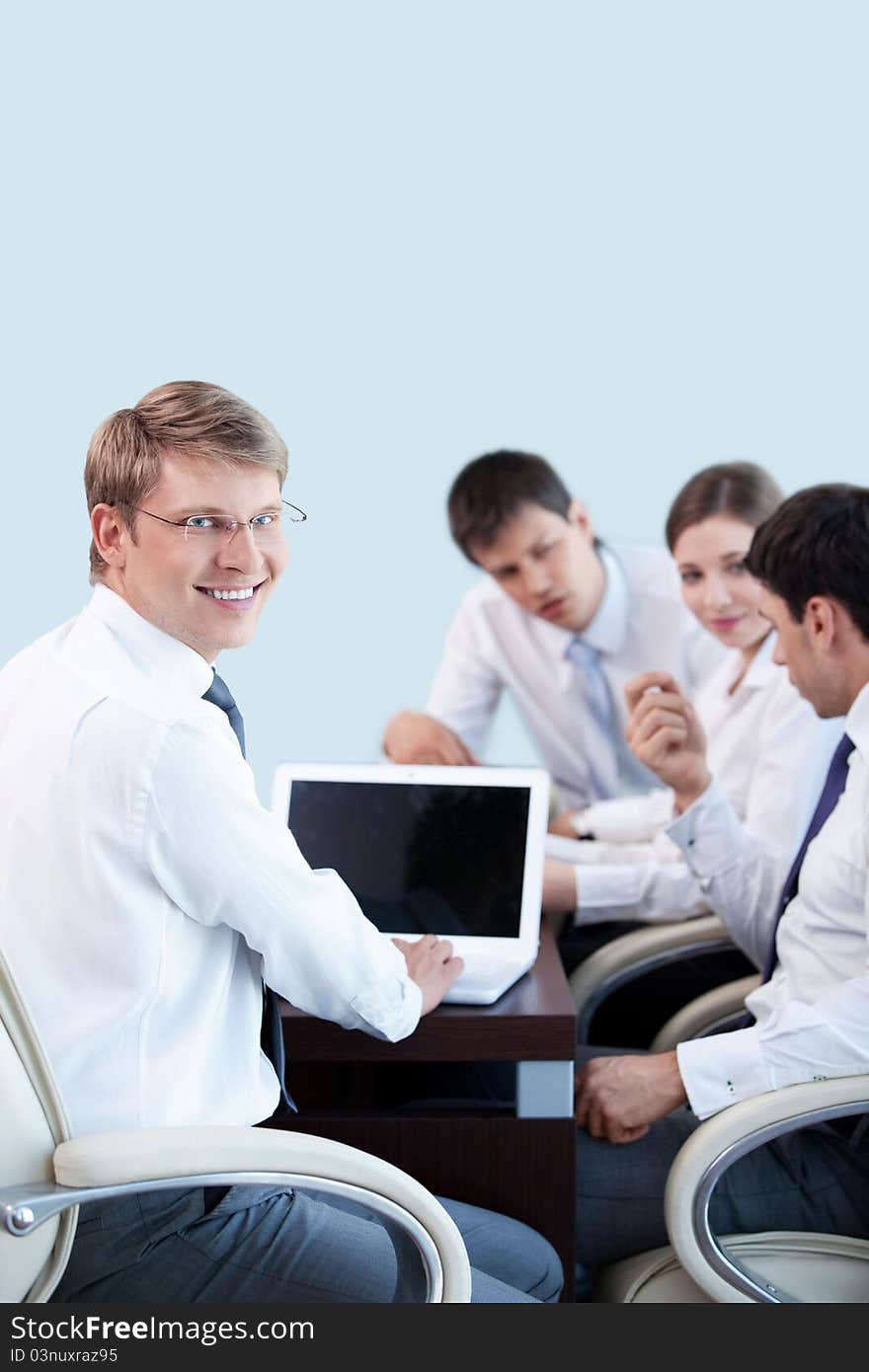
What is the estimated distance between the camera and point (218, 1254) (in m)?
1.56

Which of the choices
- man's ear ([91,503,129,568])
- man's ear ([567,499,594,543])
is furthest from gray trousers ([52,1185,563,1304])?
man's ear ([567,499,594,543])

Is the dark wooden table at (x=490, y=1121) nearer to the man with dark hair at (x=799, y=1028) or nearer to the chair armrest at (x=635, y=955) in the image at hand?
the man with dark hair at (x=799, y=1028)

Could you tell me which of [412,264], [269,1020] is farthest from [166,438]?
[412,264]

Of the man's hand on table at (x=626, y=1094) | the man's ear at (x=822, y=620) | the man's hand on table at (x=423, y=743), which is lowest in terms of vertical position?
the man's hand on table at (x=626, y=1094)

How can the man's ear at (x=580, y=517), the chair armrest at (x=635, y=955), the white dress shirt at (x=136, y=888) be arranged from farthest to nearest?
the man's ear at (x=580, y=517) → the chair armrest at (x=635, y=955) → the white dress shirt at (x=136, y=888)

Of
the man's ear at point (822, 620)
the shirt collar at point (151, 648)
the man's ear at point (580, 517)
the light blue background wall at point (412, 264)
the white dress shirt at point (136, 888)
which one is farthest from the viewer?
the light blue background wall at point (412, 264)

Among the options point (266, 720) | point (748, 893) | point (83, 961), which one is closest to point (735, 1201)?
point (748, 893)

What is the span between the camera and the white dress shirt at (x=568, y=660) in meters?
3.67

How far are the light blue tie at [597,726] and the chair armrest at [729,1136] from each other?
1998 millimetres

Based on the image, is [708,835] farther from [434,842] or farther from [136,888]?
[136,888]

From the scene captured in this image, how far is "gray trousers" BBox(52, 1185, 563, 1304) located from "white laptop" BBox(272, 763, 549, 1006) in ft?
1.80

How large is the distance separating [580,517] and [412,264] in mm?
1246

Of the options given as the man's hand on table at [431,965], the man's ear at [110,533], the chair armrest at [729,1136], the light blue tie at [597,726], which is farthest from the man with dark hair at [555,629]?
the chair armrest at [729,1136]

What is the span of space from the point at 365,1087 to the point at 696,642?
5.53ft
